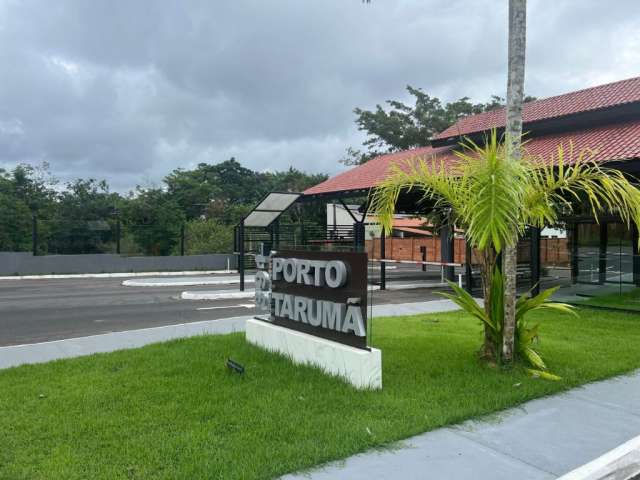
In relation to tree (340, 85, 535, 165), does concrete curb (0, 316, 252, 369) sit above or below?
below

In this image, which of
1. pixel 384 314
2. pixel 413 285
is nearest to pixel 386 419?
pixel 384 314

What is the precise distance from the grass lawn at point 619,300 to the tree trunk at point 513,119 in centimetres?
765

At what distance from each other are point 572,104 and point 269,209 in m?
10.0

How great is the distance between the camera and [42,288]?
767 inches

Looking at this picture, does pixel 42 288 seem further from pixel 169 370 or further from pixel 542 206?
pixel 542 206

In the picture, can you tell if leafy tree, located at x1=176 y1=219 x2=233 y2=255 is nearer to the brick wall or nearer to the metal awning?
the brick wall

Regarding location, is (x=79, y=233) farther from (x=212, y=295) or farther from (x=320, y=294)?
(x=320, y=294)

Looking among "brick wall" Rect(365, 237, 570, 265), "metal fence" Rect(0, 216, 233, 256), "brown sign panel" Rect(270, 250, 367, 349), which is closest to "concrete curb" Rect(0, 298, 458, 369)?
"brown sign panel" Rect(270, 250, 367, 349)

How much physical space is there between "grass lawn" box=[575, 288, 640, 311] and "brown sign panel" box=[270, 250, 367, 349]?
9.47 meters

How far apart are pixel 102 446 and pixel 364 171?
17.8 meters

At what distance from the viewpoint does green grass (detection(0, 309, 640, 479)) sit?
4109 millimetres

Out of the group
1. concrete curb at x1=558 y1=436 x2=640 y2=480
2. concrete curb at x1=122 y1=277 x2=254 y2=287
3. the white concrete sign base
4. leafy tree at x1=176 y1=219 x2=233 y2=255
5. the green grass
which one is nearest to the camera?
concrete curb at x1=558 y1=436 x2=640 y2=480

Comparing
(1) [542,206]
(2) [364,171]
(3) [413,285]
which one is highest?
(2) [364,171]

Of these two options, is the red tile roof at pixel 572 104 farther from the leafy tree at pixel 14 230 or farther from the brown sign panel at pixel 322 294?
the leafy tree at pixel 14 230
